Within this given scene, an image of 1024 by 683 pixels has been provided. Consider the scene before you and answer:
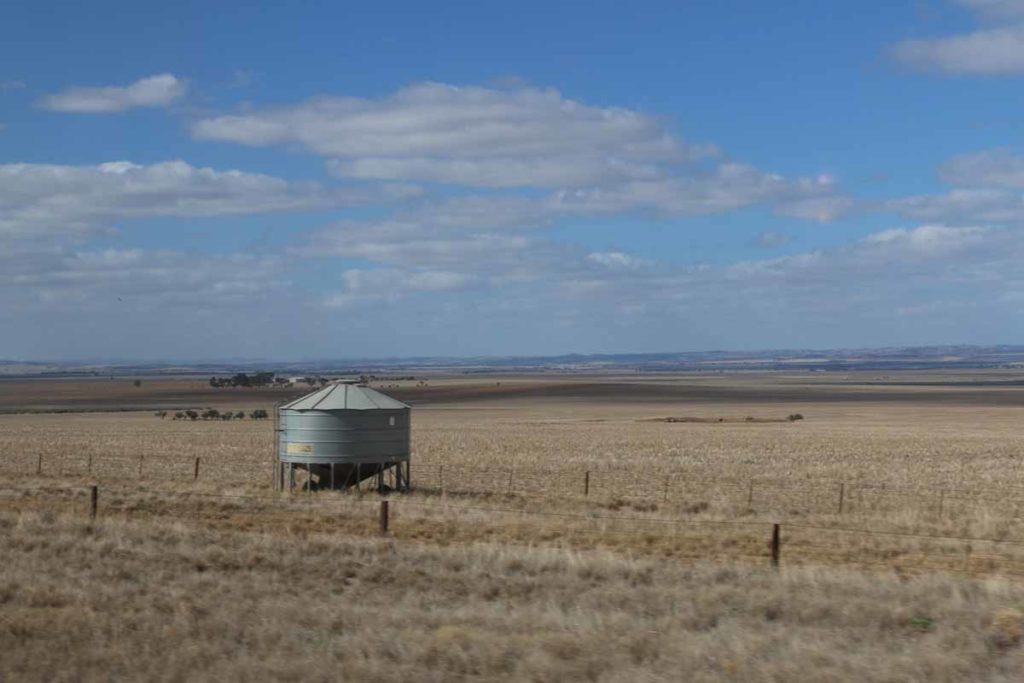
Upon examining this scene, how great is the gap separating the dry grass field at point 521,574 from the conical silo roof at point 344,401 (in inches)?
86.7

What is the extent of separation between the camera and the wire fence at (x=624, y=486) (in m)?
27.3

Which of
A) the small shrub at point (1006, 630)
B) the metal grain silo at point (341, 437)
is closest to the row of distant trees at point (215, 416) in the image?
the metal grain silo at point (341, 437)

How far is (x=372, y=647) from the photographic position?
10617 mm

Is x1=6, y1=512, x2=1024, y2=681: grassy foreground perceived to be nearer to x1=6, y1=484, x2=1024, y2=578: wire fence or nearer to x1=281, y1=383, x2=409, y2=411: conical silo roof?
x1=6, y1=484, x2=1024, y2=578: wire fence

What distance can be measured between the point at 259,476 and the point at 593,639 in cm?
2519

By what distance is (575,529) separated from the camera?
70.6 ft

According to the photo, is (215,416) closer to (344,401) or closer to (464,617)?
(344,401)

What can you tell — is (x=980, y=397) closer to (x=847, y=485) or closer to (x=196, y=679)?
(x=847, y=485)

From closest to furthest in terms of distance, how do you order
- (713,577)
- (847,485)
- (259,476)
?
1. (713,577)
2. (847,485)
3. (259,476)

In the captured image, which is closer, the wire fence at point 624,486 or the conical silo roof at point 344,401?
the wire fence at point 624,486

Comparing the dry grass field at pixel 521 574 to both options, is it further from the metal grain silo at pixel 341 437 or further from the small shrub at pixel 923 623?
the metal grain silo at pixel 341 437

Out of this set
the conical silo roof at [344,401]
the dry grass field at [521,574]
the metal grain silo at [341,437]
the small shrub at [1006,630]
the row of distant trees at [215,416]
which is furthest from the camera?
the row of distant trees at [215,416]

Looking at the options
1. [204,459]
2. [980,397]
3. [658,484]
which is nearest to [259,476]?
[204,459]

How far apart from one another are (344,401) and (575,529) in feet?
32.5
